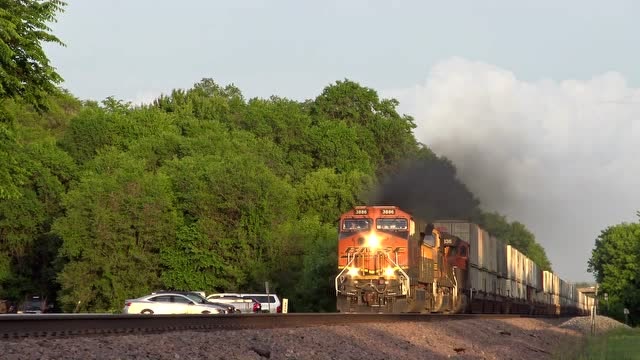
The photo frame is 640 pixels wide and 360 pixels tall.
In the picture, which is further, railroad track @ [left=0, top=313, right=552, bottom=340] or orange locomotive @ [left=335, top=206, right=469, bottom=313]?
orange locomotive @ [left=335, top=206, right=469, bottom=313]

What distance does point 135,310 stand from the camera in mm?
41031

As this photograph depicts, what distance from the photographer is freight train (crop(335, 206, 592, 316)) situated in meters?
37.2

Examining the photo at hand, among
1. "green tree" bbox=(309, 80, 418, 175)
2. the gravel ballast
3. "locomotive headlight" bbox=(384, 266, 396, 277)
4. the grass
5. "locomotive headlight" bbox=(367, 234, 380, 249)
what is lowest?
the grass

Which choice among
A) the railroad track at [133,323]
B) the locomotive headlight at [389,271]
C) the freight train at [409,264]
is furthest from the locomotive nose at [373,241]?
the railroad track at [133,323]

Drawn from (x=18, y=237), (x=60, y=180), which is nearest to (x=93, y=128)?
(x=60, y=180)

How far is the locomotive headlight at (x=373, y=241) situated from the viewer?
3747cm

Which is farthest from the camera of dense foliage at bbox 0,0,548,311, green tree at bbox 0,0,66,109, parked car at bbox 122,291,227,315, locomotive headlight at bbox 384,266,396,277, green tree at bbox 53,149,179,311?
green tree at bbox 53,149,179,311

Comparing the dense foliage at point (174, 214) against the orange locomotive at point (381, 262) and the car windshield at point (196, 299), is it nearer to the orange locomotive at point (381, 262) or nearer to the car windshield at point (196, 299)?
the orange locomotive at point (381, 262)

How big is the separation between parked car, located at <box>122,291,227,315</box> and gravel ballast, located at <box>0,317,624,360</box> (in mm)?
11464

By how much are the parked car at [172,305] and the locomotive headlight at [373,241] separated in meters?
7.20

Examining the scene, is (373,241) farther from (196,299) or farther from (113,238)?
(113,238)

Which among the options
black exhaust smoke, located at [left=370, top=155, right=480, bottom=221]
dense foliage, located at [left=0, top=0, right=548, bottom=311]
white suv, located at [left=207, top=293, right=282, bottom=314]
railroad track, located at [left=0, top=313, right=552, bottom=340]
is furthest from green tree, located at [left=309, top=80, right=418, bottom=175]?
railroad track, located at [left=0, top=313, right=552, bottom=340]

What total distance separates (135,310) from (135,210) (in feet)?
97.2

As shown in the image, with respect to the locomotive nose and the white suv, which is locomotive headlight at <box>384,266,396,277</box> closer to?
the locomotive nose
